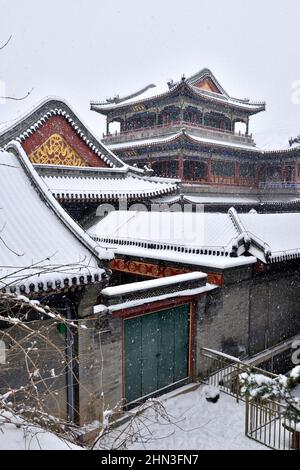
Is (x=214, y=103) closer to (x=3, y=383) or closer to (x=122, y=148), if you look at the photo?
(x=122, y=148)

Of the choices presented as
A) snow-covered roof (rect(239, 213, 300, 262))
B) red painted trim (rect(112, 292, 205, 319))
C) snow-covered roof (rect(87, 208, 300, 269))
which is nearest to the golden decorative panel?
snow-covered roof (rect(87, 208, 300, 269))

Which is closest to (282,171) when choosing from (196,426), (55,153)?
(55,153)

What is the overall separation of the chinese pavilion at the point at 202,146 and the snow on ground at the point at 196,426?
15.2 meters

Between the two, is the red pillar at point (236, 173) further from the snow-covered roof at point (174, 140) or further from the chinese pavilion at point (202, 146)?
the snow-covered roof at point (174, 140)

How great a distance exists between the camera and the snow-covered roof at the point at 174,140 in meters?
22.8

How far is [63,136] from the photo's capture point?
563 inches

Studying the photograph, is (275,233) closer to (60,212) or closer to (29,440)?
(60,212)

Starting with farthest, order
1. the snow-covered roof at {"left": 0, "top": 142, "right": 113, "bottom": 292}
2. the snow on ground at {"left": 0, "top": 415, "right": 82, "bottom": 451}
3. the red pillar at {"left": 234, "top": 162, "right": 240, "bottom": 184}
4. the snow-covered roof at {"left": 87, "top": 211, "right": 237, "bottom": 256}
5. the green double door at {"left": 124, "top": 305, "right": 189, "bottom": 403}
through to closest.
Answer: the red pillar at {"left": 234, "top": 162, "right": 240, "bottom": 184} < the snow-covered roof at {"left": 87, "top": 211, "right": 237, "bottom": 256} < the green double door at {"left": 124, "top": 305, "right": 189, "bottom": 403} < the snow-covered roof at {"left": 0, "top": 142, "right": 113, "bottom": 292} < the snow on ground at {"left": 0, "top": 415, "right": 82, "bottom": 451}

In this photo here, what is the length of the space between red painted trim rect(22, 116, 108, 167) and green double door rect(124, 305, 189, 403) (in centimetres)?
808

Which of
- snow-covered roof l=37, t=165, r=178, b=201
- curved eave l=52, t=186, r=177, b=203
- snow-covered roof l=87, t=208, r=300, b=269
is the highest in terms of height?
snow-covered roof l=37, t=165, r=178, b=201

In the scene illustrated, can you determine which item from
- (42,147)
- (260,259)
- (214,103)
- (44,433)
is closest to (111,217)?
(42,147)

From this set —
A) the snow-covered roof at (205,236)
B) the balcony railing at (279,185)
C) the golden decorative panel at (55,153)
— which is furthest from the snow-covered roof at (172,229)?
the balcony railing at (279,185)

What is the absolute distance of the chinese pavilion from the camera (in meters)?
24.4

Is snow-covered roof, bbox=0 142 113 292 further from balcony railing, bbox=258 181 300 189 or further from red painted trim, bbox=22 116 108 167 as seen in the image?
balcony railing, bbox=258 181 300 189
